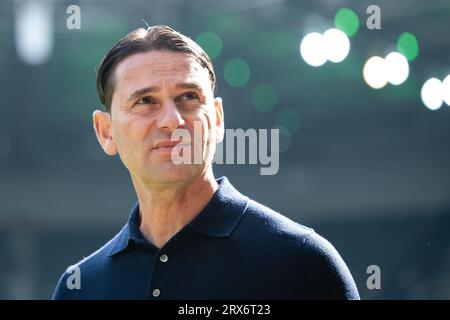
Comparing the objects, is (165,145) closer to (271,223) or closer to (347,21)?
(271,223)

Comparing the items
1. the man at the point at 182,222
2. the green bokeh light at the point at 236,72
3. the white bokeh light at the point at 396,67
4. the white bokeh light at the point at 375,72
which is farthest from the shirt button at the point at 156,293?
the green bokeh light at the point at 236,72

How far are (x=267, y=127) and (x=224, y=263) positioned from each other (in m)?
11.5

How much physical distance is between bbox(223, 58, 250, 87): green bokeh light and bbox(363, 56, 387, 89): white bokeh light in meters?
1.78

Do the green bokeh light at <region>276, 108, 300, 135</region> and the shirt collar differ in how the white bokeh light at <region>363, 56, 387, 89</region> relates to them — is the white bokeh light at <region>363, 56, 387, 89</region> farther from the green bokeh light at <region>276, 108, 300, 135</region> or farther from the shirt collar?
the shirt collar

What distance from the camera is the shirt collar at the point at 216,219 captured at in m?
2.32

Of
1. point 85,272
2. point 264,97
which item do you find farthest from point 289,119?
point 85,272

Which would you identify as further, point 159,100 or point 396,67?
point 396,67

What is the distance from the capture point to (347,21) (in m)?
11.1

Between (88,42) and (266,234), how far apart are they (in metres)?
12.3

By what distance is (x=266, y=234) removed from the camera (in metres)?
2.26

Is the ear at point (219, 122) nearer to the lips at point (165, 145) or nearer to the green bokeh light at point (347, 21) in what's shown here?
the lips at point (165, 145)

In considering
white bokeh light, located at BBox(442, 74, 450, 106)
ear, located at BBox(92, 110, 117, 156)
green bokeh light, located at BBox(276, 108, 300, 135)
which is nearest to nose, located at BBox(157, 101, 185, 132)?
ear, located at BBox(92, 110, 117, 156)
